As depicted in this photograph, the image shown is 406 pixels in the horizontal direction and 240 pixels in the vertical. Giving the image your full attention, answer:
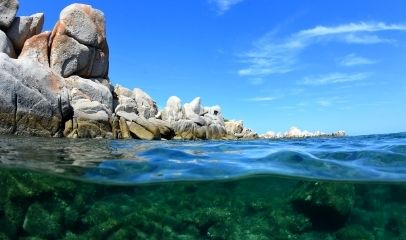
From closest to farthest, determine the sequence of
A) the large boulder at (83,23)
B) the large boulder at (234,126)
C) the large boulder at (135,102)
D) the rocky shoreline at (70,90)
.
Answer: the rocky shoreline at (70,90), the large boulder at (135,102), the large boulder at (83,23), the large boulder at (234,126)

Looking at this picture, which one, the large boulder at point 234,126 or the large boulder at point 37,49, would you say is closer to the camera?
the large boulder at point 37,49

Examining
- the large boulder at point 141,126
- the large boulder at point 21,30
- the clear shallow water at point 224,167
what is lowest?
the clear shallow water at point 224,167

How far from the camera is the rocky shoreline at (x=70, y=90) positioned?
20094mm

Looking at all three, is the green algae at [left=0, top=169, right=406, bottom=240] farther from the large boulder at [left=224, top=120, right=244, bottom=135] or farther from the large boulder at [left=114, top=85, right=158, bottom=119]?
the large boulder at [left=224, top=120, right=244, bottom=135]

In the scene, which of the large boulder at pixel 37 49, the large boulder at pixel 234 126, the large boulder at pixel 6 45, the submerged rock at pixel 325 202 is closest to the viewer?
the submerged rock at pixel 325 202

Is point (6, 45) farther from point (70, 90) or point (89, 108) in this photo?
point (89, 108)

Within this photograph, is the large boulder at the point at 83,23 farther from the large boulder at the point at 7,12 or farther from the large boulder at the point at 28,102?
the large boulder at the point at 28,102

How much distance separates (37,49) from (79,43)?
9.43 ft

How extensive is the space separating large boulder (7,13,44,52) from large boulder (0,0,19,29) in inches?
16.8

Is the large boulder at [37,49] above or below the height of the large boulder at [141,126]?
above

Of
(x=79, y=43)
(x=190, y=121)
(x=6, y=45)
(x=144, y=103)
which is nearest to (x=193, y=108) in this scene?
(x=190, y=121)

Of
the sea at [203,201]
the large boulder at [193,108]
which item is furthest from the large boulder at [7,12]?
the sea at [203,201]

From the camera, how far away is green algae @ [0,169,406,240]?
5996 mm

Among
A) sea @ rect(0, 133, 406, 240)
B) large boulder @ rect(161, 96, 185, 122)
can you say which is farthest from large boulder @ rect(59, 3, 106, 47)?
sea @ rect(0, 133, 406, 240)
